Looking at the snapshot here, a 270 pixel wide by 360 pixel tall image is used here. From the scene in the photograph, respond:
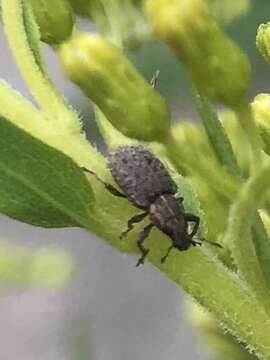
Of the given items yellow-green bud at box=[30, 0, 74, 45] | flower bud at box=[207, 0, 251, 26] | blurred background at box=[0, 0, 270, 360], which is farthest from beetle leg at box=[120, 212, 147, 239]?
blurred background at box=[0, 0, 270, 360]

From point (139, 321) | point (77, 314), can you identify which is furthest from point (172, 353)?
point (77, 314)

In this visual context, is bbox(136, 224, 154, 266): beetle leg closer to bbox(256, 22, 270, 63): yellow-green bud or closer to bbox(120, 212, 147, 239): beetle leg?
bbox(120, 212, 147, 239): beetle leg

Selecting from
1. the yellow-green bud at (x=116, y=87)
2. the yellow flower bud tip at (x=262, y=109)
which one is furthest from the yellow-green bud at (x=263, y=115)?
the yellow-green bud at (x=116, y=87)

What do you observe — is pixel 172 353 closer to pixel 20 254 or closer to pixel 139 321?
pixel 139 321

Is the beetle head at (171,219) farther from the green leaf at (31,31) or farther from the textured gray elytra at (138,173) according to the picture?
the green leaf at (31,31)

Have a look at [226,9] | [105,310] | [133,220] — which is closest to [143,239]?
[133,220]

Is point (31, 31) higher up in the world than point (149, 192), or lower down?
higher up

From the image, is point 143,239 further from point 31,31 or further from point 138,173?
point 31,31
